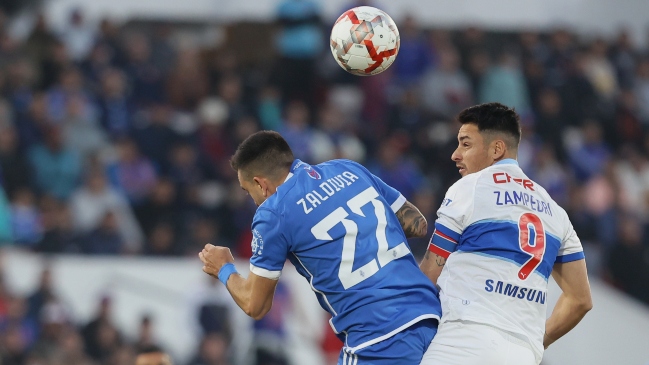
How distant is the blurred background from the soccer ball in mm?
7310

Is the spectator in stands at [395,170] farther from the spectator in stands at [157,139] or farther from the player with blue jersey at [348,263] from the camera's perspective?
the player with blue jersey at [348,263]

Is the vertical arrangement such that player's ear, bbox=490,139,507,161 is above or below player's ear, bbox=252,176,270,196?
above

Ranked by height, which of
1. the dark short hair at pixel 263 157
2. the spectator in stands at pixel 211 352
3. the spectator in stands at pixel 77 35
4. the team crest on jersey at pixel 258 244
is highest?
the spectator in stands at pixel 77 35

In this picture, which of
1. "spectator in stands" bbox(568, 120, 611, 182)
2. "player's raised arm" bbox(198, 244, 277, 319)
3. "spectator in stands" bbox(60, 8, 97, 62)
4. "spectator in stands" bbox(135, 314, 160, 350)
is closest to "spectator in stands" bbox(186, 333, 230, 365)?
"spectator in stands" bbox(135, 314, 160, 350)

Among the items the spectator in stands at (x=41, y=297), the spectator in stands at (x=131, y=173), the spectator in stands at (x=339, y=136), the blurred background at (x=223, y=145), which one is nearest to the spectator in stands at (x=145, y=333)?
the blurred background at (x=223, y=145)

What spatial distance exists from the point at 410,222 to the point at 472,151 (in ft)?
1.98

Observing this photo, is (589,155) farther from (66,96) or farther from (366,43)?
(366,43)

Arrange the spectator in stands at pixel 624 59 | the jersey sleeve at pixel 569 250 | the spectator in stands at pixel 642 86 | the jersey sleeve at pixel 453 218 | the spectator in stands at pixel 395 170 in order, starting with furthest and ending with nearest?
the spectator in stands at pixel 624 59 → the spectator in stands at pixel 642 86 → the spectator in stands at pixel 395 170 → the jersey sleeve at pixel 569 250 → the jersey sleeve at pixel 453 218

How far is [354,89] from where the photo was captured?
61.3 ft

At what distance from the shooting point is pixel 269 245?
6.34 metres

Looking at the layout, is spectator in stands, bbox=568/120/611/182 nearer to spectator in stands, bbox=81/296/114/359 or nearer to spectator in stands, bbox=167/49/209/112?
spectator in stands, bbox=167/49/209/112

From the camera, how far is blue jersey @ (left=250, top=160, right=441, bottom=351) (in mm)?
6242

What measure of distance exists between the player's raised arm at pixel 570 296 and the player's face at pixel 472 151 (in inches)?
31.8

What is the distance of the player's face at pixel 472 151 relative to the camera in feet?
21.8
